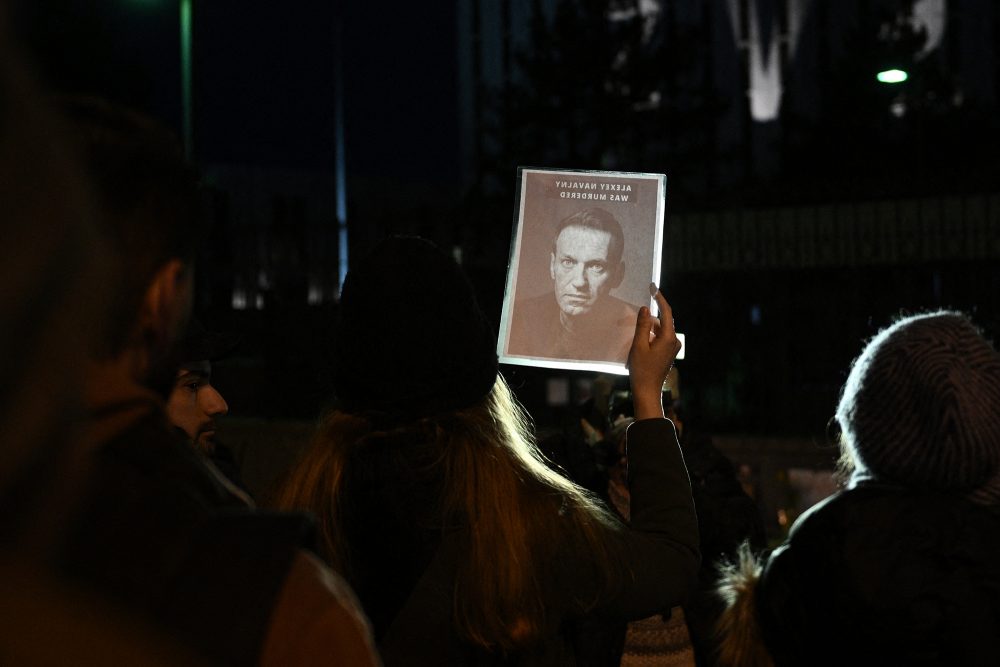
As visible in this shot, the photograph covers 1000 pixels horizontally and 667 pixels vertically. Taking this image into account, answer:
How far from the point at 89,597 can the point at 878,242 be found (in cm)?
970

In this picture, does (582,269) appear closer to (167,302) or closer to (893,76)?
(167,302)

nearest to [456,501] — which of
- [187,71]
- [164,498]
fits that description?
[164,498]

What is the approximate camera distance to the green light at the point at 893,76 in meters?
7.78

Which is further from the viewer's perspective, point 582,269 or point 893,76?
point 893,76

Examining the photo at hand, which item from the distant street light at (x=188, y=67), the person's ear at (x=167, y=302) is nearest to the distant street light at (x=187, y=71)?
the distant street light at (x=188, y=67)

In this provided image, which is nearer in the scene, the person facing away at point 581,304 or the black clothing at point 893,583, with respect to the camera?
the black clothing at point 893,583

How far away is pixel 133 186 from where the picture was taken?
0.97 metres

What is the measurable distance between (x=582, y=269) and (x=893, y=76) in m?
6.00

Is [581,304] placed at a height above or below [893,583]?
above

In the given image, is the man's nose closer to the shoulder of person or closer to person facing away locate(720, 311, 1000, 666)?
person facing away locate(720, 311, 1000, 666)

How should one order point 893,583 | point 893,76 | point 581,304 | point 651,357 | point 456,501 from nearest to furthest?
1. point 893,583
2. point 456,501
3. point 651,357
4. point 581,304
5. point 893,76

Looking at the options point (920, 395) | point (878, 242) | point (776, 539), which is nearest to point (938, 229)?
point (878, 242)

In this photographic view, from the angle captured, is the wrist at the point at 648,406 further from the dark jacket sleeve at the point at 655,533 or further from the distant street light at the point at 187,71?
the distant street light at the point at 187,71

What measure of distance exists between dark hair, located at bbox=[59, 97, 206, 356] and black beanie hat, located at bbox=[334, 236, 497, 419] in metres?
1.14
